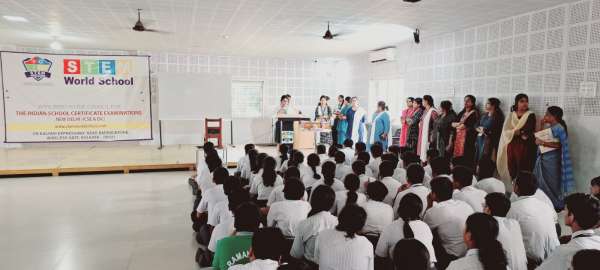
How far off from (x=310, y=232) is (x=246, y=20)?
462cm

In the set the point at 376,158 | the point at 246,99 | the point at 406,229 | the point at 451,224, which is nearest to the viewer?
the point at 406,229

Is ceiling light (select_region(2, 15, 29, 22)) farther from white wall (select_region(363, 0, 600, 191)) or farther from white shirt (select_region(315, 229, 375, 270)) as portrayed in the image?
white wall (select_region(363, 0, 600, 191))

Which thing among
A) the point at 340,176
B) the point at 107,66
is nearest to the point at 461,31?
the point at 340,176

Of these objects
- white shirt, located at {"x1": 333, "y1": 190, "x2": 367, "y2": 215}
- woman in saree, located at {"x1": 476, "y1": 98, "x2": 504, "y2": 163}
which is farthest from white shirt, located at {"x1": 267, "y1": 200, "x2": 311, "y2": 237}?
woman in saree, located at {"x1": 476, "y1": 98, "x2": 504, "y2": 163}

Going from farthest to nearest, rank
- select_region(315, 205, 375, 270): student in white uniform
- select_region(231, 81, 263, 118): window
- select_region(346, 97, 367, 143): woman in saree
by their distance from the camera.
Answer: select_region(231, 81, 263, 118): window, select_region(346, 97, 367, 143): woman in saree, select_region(315, 205, 375, 270): student in white uniform

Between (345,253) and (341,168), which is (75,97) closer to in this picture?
(341,168)

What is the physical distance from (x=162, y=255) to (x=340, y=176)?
6.56 feet

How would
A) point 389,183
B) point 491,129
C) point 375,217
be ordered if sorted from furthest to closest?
point 491,129
point 389,183
point 375,217

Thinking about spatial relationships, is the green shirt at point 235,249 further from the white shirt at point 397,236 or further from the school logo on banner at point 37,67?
the school logo on banner at point 37,67

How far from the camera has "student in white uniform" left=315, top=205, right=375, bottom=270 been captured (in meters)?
2.13

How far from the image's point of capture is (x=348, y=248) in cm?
213

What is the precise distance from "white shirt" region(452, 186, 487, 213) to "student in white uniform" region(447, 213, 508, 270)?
47.9 inches

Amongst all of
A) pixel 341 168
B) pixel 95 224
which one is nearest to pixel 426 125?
pixel 341 168

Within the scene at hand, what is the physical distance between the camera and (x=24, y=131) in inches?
346
